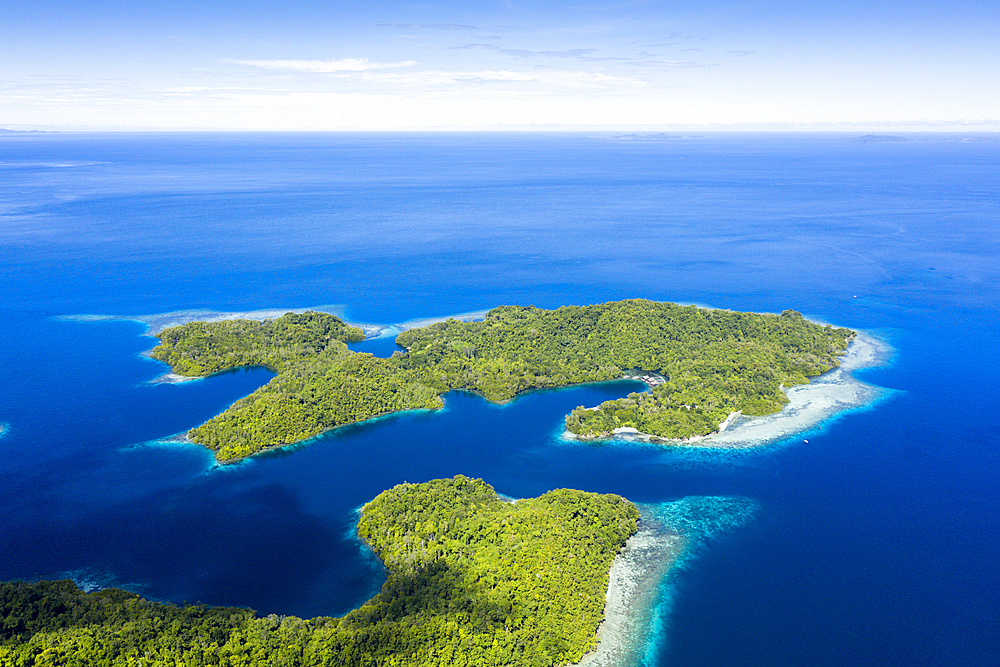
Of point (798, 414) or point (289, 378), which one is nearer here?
point (798, 414)

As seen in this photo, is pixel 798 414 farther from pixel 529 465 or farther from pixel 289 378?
pixel 289 378

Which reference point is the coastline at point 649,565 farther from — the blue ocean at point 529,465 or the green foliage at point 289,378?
the green foliage at point 289,378

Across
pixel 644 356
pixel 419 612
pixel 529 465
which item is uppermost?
pixel 644 356

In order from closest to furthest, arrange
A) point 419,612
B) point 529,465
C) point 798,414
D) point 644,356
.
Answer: point 419,612 → point 529,465 → point 798,414 → point 644,356

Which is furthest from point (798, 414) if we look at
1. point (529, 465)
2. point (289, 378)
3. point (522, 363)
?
point (289, 378)

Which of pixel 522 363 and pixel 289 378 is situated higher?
pixel 289 378

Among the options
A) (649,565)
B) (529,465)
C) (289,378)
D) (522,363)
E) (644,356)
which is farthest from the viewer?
(644,356)
